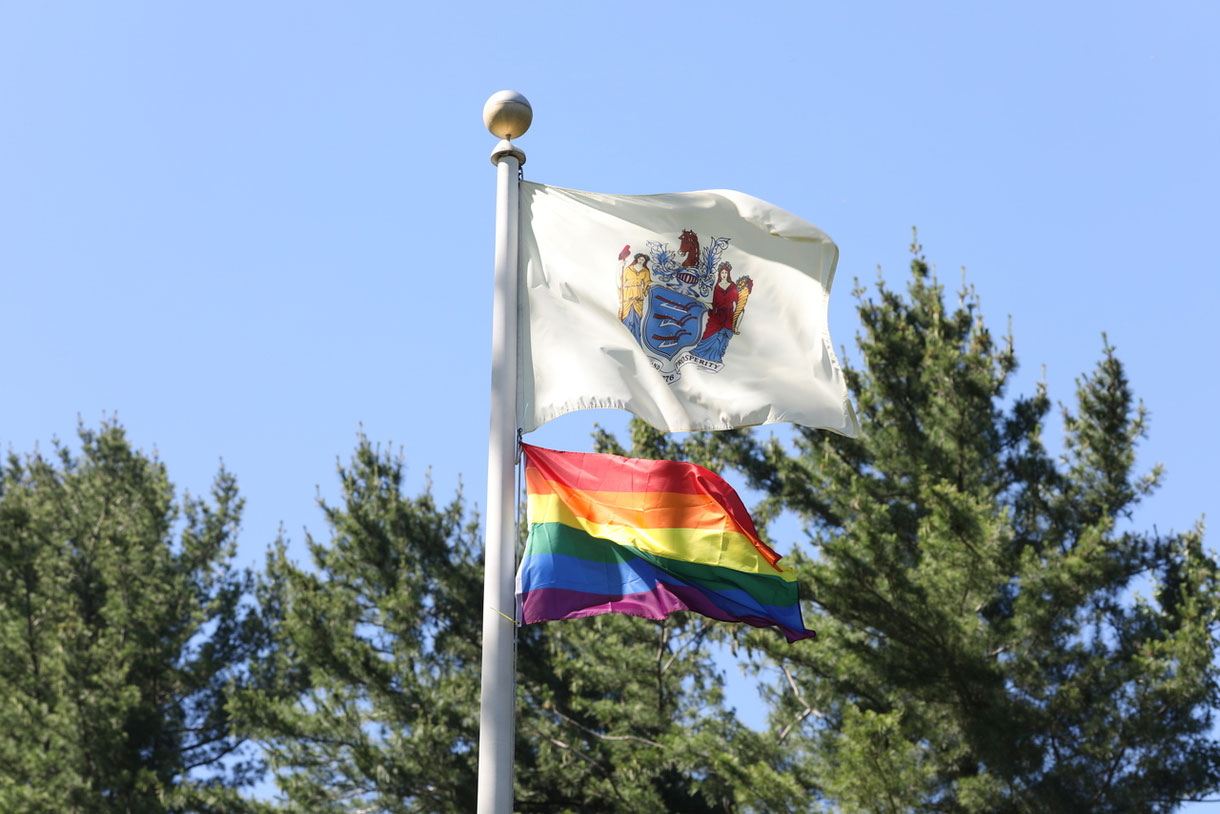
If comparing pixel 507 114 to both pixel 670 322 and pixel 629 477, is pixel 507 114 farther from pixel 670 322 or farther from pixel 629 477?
pixel 629 477

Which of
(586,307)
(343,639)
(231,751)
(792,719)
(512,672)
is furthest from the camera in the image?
(231,751)

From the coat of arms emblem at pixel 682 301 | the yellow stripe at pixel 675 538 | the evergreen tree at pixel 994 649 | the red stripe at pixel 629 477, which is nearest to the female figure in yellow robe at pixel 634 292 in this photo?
the coat of arms emblem at pixel 682 301

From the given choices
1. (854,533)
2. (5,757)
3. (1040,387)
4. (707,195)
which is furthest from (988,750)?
(5,757)

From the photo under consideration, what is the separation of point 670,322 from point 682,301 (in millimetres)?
149

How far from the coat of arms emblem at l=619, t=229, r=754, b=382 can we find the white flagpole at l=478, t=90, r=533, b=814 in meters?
0.63

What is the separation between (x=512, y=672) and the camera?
5.82m

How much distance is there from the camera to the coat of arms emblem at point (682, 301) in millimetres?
6945

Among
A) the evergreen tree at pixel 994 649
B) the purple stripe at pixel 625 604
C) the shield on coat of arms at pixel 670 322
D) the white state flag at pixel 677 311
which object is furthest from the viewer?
the evergreen tree at pixel 994 649

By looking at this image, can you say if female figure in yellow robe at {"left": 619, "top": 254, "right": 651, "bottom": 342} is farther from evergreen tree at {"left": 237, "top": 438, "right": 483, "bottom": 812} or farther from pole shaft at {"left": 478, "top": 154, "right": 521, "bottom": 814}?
evergreen tree at {"left": 237, "top": 438, "right": 483, "bottom": 812}

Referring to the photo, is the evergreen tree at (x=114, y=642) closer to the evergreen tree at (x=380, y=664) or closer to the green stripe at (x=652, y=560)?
the evergreen tree at (x=380, y=664)

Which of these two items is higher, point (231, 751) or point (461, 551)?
point (461, 551)

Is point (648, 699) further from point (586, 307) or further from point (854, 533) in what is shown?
point (586, 307)

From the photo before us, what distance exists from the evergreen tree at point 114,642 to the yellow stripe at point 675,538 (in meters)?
11.9

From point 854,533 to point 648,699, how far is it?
4125 millimetres
